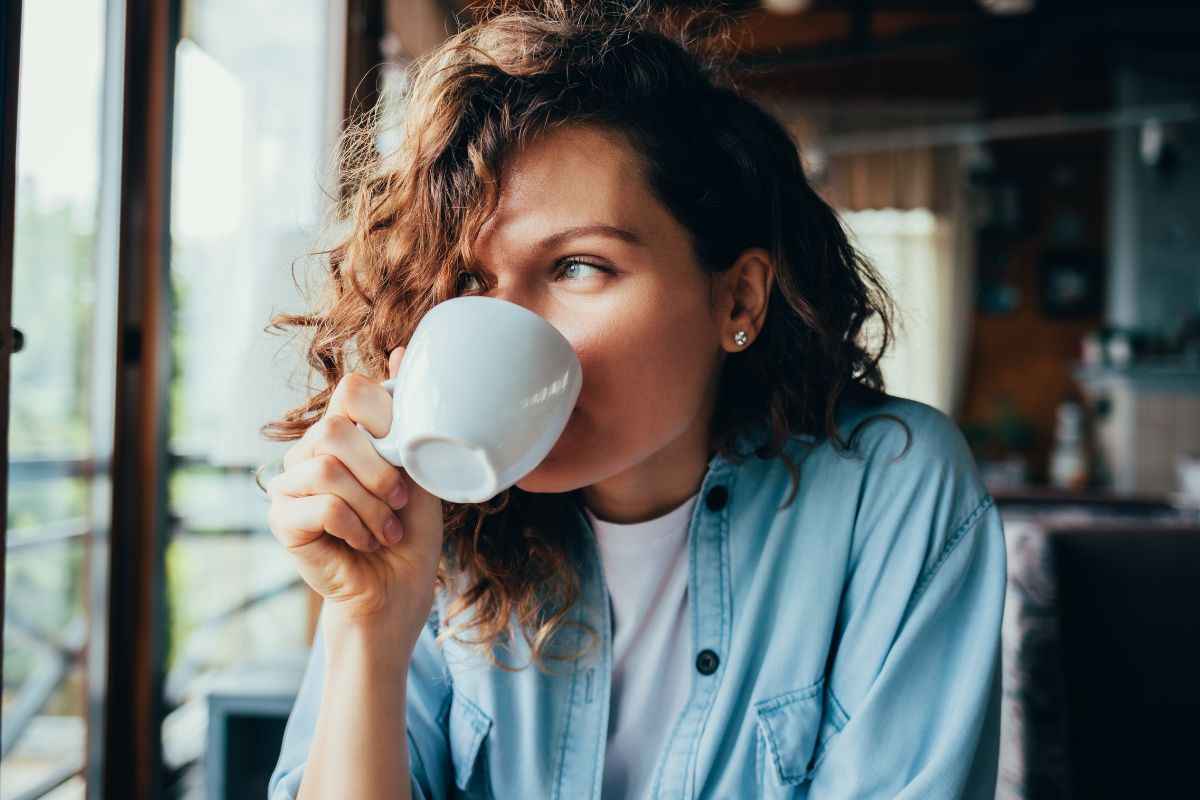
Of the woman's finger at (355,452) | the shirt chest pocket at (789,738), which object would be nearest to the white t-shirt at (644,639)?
the shirt chest pocket at (789,738)

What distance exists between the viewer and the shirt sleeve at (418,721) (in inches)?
38.5

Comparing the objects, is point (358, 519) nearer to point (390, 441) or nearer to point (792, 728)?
point (390, 441)

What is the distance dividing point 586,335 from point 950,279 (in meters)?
7.56

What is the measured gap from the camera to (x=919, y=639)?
937 millimetres

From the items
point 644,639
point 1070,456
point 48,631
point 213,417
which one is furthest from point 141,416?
point 1070,456

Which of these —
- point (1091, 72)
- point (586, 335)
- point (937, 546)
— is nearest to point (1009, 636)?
point (937, 546)

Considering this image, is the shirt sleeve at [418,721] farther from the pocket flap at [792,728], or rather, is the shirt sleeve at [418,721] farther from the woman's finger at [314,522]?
the pocket flap at [792,728]

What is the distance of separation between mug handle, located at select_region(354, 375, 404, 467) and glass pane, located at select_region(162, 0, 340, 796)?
1.21 metres

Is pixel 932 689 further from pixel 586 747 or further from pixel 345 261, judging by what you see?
pixel 345 261

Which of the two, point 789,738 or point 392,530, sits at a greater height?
point 392,530

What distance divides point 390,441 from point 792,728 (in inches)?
21.4

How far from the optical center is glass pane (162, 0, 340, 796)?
85.6 inches

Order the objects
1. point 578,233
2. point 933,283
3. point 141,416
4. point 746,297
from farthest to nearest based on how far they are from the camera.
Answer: point 933,283, point 141,416, point 746,297, point 578,233

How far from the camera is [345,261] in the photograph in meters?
1.09
